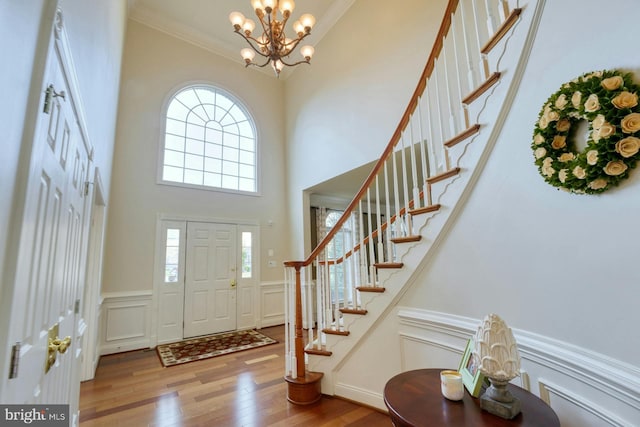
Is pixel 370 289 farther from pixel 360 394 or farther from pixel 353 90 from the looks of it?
pixel 353 90

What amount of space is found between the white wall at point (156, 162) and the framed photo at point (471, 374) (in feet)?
14.9

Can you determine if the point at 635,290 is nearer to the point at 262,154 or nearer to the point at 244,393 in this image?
the point at 244,393

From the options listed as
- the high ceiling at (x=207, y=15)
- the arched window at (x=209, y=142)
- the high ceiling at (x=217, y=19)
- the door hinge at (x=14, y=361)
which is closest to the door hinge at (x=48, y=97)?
the door hinge at (x=14, y=361)

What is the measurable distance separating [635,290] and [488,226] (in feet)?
2.22

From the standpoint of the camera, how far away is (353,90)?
4531 millimetres

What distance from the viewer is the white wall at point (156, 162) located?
430 cm

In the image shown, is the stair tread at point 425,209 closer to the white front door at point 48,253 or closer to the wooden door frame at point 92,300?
the white front door at point 48,253

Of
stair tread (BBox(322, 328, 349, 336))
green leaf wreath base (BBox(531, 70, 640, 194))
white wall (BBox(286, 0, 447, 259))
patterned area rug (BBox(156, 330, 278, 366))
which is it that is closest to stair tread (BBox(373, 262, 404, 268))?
stair tread (BBox(322, 328, 349, 336))

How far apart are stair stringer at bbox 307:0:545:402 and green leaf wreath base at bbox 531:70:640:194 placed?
0.31m

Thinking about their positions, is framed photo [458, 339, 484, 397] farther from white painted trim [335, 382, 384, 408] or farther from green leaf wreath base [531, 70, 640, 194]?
white painted trim [335, 382, 384, 408]

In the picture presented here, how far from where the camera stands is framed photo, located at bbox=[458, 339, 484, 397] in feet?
4.02

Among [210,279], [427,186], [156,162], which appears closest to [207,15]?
[156,162]

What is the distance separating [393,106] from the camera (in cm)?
380

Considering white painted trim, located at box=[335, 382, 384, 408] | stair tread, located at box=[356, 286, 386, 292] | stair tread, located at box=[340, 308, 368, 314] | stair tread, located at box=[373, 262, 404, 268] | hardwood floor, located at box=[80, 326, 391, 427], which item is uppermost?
stair tread, located at box=[373, 262, 404, 268]
